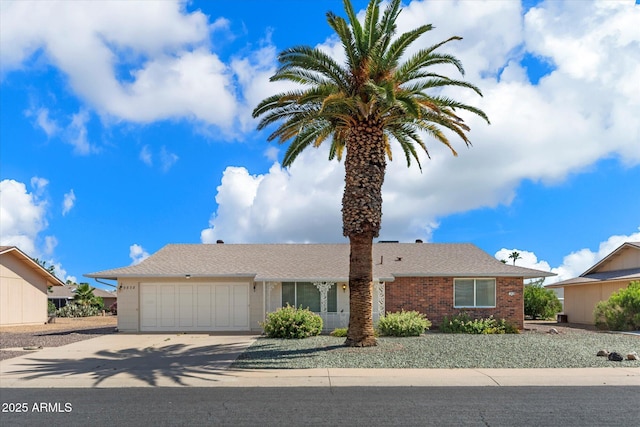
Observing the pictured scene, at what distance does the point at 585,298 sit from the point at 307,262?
17.0 meters

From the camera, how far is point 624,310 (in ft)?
82.6

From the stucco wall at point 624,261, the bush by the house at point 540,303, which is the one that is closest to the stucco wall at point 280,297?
the stucco wall at point 624,261

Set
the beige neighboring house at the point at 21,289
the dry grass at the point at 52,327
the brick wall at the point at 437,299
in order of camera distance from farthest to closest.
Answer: the beige neighboring house at the point at 21,289, the dry grass at the point at 52,327, the brick wall at the point at 437,299

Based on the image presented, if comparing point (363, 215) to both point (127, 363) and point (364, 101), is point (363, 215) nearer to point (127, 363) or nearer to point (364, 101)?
point (364, 101)

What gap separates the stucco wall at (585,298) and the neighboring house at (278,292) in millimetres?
7520

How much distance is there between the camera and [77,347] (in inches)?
753

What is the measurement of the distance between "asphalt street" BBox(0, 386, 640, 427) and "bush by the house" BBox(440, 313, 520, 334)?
11.8 meters

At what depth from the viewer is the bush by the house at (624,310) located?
24.9 metres

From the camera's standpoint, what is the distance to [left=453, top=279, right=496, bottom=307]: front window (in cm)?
2536

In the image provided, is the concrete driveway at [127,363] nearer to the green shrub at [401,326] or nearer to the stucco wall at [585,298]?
the green shrub at [401,326]

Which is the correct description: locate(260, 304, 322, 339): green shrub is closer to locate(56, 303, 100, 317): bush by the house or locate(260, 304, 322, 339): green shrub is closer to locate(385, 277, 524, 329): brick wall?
locate(385, 277, 524, 329): brick wall

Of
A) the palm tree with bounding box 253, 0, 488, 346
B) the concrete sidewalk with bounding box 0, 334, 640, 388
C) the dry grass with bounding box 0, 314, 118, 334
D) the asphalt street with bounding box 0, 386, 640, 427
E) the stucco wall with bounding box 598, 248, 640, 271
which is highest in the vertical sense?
the palm tree with bounding box 253, 0, 488, 346

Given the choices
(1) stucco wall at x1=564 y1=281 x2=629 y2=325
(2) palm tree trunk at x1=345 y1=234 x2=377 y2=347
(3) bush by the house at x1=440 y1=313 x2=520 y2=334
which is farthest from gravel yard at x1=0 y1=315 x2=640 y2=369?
(1) stucco wall at x1=564 y1=281 x2=629 y2=325

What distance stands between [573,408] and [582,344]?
1011 cm
